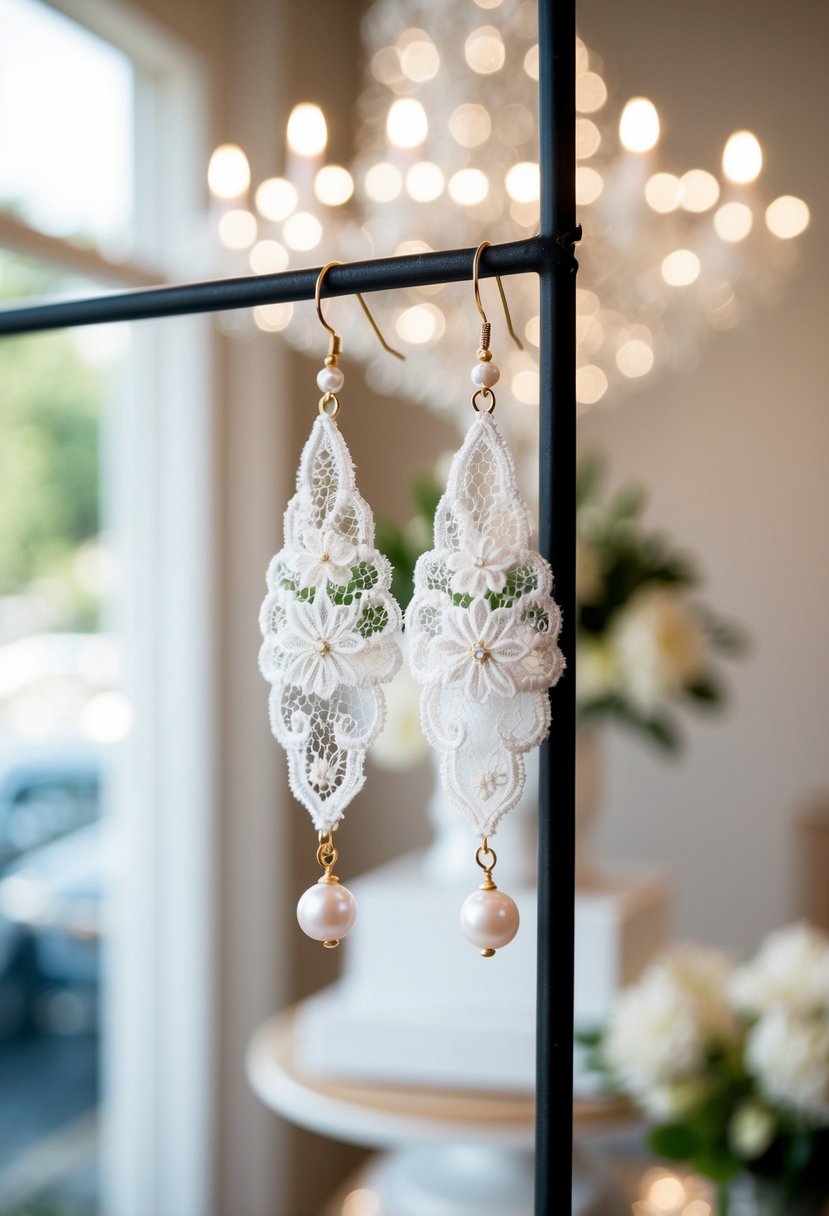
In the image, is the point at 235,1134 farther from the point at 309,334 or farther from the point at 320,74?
the point at 320,74

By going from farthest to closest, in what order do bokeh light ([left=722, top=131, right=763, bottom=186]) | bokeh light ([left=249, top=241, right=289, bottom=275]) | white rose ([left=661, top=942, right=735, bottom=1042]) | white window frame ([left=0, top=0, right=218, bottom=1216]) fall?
white window frame ([left=0, top=0, right=218, bottom=1216]) < bokeh light ([left=249, top=241, right=289, bottom=275]) < bokeh light ([left=722, top=131, right=763, bottom=186]) < white rose ([left=661, top=942, right=735, bottom=1042])

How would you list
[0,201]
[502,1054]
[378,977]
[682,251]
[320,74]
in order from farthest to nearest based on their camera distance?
[320,74]
[0,201]
[682,251]
[378,977]
[502,1054]

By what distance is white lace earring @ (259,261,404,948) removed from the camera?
0.56 metres

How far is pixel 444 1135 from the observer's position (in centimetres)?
132

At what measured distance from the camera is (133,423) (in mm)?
2133

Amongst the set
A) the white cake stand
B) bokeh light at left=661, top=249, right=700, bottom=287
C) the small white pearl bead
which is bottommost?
the white cake stand

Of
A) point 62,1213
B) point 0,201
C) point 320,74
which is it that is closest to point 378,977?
point 62,1213

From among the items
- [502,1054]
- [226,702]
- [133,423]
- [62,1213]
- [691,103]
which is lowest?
[62,1213]

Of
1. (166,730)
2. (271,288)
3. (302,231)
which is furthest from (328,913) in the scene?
(166,730)

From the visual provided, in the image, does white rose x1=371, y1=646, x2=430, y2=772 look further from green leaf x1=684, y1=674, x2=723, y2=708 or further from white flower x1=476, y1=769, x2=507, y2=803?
white flower x1=476, y1=769, x2=507, y2=803

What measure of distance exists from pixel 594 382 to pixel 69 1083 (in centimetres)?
149

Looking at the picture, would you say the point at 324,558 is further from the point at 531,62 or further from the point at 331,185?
the point at 531,62

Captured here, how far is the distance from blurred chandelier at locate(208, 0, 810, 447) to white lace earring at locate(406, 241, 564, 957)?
95cm

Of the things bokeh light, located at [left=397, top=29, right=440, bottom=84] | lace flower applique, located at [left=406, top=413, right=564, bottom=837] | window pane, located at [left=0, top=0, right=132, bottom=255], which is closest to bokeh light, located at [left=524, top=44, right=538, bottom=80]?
bokeh light, located at [left=397, top=29, right=440, bottom=84]
